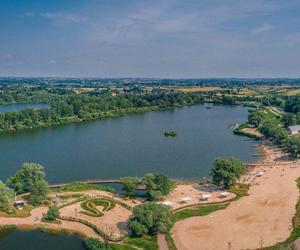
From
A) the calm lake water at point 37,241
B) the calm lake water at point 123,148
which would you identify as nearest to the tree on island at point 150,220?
the calm lake water at point 37,241

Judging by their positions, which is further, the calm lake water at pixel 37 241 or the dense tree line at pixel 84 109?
the dense tree line at pixel 84 109

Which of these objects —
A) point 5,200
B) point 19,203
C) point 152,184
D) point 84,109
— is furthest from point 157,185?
point 84,109

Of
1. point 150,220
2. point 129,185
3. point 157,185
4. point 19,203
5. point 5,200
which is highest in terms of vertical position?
point 157,185

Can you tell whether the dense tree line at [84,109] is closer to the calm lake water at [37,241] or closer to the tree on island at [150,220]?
the calm lake water at [37,241]

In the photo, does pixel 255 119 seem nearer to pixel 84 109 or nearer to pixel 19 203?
pixel 84 109

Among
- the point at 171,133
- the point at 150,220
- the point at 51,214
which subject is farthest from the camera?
the point at 171,133

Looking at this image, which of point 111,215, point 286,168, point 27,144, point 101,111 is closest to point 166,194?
point 111,215

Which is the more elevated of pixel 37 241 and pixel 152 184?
pixel 152 184

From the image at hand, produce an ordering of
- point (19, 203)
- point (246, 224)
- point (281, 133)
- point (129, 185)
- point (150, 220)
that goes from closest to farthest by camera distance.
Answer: point (150, 220)
point (246, 224)
point (19, 203)
point (129, 185)
point (281, 133)
